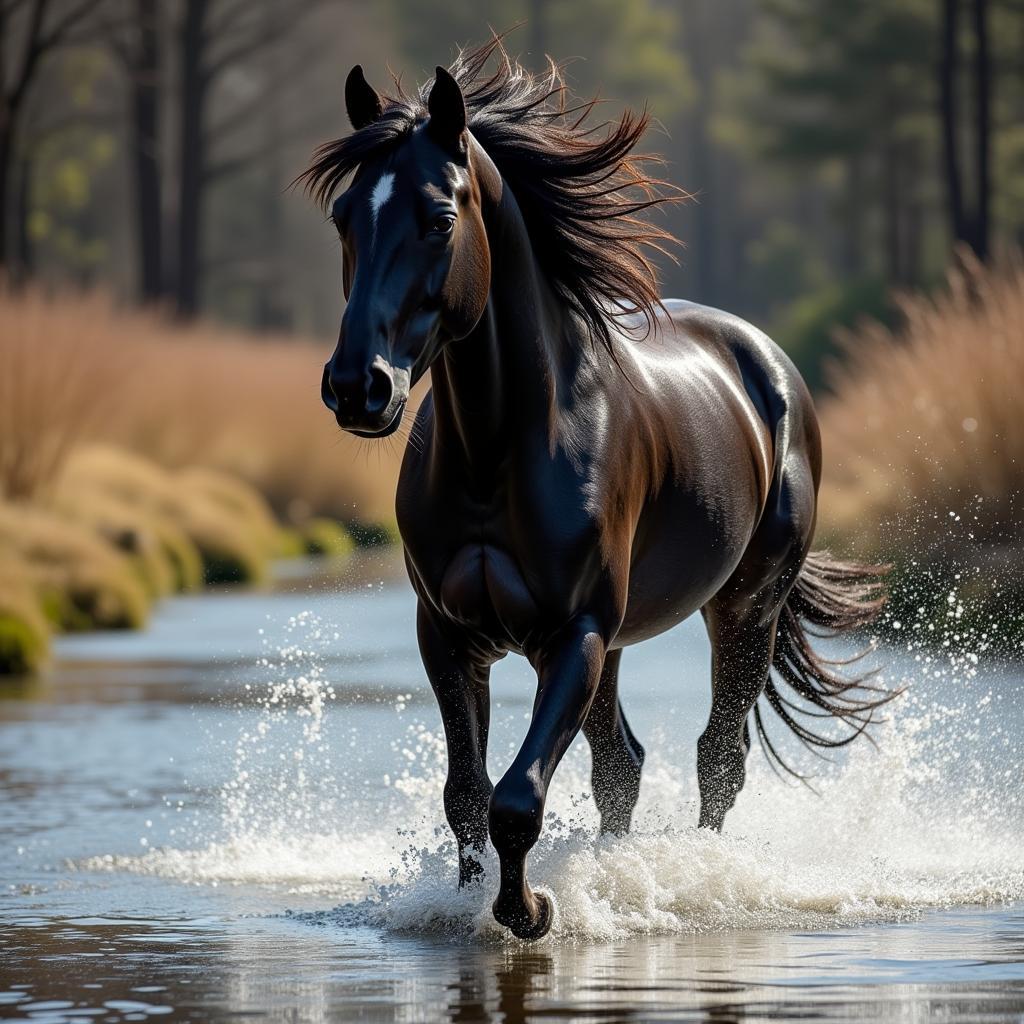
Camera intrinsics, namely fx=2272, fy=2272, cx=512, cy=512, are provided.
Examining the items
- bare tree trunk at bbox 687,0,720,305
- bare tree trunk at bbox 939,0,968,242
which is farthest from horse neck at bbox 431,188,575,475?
bare tree trunk at bbox 687,0,720,305

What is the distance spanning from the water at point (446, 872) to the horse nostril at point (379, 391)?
1.29 m

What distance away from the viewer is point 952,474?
1423 cm

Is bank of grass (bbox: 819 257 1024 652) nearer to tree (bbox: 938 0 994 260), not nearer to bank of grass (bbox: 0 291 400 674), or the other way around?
bank of grass (bbox: 0 291 400 674)

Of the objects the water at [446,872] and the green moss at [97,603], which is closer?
the water at [446,872]

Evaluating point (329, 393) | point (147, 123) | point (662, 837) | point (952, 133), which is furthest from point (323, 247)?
point (329, 393)

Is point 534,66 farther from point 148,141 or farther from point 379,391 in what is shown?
point 379,391

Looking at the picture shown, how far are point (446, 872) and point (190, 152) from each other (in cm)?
2694

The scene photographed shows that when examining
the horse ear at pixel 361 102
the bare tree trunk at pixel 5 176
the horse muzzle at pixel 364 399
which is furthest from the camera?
the bare tree trunk at pixel 5 176

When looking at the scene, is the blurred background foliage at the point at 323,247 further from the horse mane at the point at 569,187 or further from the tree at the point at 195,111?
the horse mane at the point at 569,187

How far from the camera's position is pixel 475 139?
5.51m

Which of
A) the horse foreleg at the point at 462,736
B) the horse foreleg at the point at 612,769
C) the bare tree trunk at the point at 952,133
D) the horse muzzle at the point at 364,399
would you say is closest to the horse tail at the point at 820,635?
the horse foreleg at the point at 612,769

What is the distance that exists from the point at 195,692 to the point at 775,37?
56.3m

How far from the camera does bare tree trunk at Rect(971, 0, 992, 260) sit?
26031 millimetres

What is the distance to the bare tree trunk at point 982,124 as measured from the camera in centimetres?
2603
